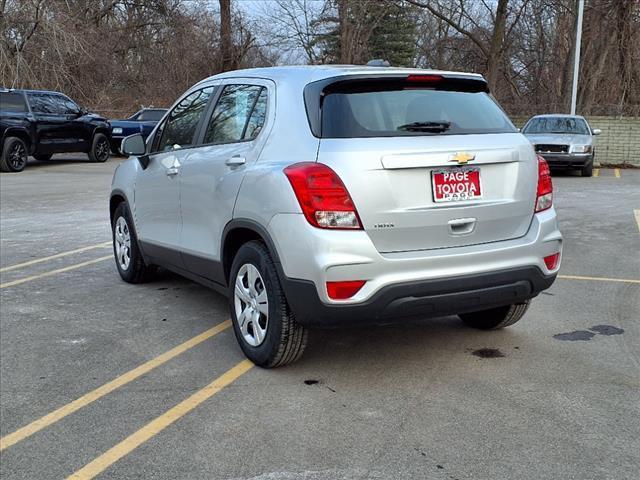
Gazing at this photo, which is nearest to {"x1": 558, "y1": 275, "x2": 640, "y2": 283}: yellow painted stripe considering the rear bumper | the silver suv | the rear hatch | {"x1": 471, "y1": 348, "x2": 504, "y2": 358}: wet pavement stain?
the silver suv

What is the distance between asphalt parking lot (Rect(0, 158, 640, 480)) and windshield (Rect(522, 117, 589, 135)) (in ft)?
41.7

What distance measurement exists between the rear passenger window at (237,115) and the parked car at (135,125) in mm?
18113

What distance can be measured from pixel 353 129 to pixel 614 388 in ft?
6.75

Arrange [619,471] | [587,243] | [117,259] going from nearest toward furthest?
[619,471] < [117,259] < [587,243]

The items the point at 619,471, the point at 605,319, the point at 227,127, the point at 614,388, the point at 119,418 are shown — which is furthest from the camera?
the point at 605,319

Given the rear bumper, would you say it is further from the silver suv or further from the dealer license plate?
the dealer license plate

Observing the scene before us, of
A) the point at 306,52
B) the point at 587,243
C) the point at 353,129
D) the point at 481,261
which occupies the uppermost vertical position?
the point at 306,52

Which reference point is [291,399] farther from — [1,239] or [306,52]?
[306,52]

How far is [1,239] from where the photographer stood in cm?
871

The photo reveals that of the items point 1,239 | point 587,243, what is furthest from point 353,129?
point 1,239

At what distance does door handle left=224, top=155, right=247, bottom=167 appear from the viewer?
4.26 metres

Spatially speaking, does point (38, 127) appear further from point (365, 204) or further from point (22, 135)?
point (365, 204)

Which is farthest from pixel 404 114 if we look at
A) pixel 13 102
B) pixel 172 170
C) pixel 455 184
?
pixel 13 102

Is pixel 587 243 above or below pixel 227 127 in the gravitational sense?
below
